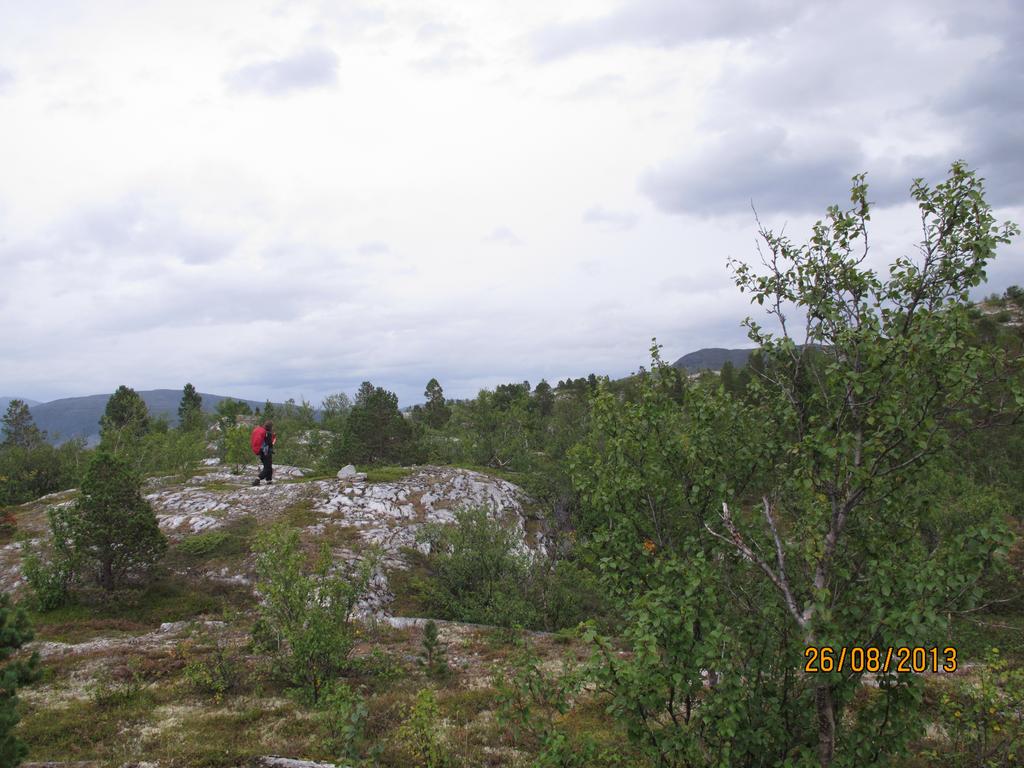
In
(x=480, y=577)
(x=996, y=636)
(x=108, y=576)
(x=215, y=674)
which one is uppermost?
(x=108, y=576)

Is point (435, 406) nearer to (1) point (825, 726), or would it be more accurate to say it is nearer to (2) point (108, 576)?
(2) point (108, 576)

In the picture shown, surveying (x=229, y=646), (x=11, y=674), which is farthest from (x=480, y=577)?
(x=11, y=674)

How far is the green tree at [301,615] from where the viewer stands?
42.9 feet

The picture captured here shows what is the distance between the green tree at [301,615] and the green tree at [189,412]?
231 feet

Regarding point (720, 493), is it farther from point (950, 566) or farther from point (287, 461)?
point (287, 461)

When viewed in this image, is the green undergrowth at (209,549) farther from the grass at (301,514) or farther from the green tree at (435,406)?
the green tree at (435,406)

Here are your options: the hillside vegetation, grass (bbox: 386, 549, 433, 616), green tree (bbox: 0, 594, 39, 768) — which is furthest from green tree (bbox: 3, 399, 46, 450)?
green tree (bbox: 0, 594, 39, 768)

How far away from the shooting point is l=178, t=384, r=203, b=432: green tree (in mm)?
82631

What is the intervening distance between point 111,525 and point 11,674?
604 inches

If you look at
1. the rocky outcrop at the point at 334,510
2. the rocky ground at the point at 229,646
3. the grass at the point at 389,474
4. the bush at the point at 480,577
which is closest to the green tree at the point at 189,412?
the rocky outcrop at the point at 334,510

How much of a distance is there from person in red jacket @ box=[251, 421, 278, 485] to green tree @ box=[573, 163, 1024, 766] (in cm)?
2614

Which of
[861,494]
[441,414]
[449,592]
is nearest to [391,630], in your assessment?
[449,592]

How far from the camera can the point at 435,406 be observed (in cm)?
9169

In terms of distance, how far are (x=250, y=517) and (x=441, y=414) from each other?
60893mm
